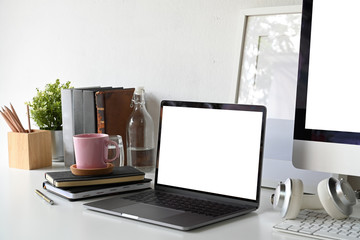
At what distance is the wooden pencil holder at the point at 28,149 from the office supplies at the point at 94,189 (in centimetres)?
28

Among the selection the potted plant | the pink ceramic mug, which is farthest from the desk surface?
the potted plant

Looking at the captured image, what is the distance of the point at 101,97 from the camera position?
4.85 feet

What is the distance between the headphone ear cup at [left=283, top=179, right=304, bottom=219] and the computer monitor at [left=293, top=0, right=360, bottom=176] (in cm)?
8

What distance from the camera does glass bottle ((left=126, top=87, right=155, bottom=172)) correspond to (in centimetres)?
149

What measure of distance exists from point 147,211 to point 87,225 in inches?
5.1

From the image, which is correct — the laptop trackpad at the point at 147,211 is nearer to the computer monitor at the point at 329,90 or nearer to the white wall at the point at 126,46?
the computer monitor at the point at 329,90

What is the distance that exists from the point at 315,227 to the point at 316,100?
0.27 m

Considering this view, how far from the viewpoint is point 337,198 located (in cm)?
97

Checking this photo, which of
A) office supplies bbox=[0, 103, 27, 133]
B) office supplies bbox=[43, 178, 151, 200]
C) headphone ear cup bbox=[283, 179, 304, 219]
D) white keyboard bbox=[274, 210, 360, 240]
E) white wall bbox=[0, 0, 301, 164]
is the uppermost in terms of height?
white wall bbox=[0, 0, 301, 164]

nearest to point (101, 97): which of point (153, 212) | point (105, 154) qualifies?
point (105, 154)

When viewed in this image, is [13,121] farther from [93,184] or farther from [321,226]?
[321,226]

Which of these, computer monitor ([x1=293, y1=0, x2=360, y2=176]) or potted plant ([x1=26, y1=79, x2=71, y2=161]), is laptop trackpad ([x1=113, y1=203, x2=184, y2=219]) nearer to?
computer monitor ([x1=293, y1=0, x2=360, y2=176])

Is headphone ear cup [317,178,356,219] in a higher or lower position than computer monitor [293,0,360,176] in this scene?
lower

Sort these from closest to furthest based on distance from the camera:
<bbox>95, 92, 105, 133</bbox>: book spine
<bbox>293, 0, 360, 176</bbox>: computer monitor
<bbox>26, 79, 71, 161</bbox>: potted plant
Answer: <bbox>293, 0, 360, 176</bbox>: computer monitor, <bbox>95, 92, 105, 133</bbox>: book spine, <bbox>26, 79, 71, 161</bbox>: potted plant
